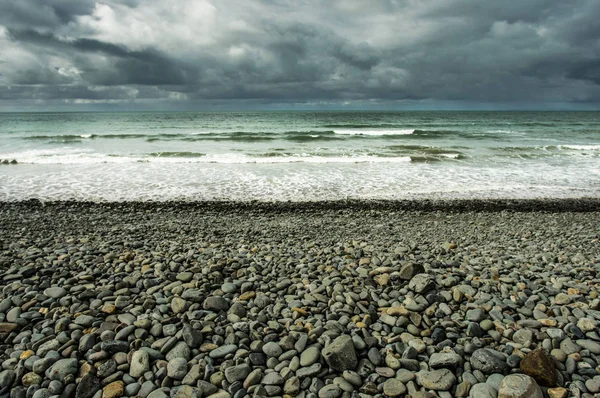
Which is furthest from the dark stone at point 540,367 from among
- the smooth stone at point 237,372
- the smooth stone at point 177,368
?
the smooth stone at point 177,368

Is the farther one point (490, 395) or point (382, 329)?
point (382, 329)

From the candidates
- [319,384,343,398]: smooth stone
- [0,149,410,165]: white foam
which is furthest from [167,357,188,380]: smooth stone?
[0,149,410,165]: white foam

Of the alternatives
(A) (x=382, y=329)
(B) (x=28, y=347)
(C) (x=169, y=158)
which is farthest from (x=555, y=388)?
(C) (x=169, y=158)

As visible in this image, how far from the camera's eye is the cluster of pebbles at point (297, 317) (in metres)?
2.82

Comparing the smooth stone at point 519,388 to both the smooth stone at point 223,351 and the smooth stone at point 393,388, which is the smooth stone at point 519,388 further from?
the smooth stone at point 223,351

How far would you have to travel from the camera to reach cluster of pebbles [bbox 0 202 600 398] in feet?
9.26

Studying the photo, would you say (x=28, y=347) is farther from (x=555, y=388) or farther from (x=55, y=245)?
(x=555, y=388)

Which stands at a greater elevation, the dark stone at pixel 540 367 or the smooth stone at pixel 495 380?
the dark stone at pixel 540 367

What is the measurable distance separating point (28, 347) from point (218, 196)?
8.44 m

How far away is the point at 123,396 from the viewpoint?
273 cm

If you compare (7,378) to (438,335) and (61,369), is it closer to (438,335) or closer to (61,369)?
(61,369)

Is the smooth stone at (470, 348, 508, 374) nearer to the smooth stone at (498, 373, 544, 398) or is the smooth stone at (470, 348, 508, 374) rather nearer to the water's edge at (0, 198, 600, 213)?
the smooth stone at (498, 373, 544, 398)

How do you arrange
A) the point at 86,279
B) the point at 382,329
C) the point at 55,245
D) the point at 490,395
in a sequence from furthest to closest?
the point at 55,245, the point at 86,279, the point at 382,329, the point at 490,395

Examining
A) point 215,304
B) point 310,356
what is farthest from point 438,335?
point 215,304
